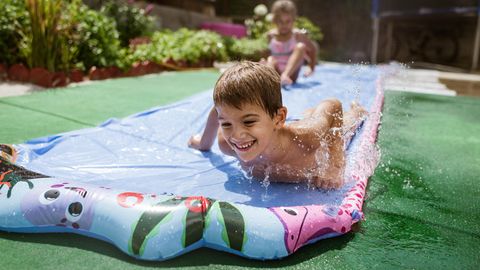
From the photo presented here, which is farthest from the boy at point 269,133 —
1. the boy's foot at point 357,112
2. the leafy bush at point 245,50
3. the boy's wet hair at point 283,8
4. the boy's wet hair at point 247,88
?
the leafy bush at point 245,50

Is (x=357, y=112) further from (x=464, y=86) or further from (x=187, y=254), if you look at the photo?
(x=464, y=86)

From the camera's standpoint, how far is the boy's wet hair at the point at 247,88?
1.77m

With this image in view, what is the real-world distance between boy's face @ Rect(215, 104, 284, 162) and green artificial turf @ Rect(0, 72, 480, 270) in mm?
515

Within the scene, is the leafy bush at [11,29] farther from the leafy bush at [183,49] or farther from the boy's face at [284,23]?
the boy's face at [284,23]

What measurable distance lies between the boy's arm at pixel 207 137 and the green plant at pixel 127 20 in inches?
228

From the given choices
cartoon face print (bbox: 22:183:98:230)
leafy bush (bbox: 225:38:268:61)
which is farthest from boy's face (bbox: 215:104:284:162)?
leafy bush (bbox: 225:38:268:61)

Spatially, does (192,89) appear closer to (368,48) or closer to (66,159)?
(66,159)

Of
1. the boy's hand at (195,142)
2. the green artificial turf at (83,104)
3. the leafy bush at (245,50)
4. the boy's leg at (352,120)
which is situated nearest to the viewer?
the boy's hand at (195,142)

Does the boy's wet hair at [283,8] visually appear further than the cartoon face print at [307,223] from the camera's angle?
Yes

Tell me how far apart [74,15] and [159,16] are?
546cm

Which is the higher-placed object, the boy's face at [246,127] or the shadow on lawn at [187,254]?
the boy's face at [246,127]

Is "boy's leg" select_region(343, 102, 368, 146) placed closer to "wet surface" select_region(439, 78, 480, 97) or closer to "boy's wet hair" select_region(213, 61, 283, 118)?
"boy's wet hair" select_region(213, 61, 283, 118)

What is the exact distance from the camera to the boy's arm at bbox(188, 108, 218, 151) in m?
2.55

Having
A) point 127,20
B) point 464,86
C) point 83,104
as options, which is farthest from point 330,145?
point 127,20
